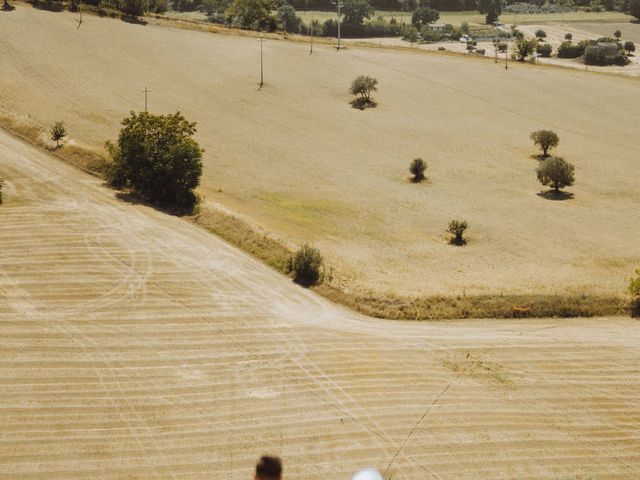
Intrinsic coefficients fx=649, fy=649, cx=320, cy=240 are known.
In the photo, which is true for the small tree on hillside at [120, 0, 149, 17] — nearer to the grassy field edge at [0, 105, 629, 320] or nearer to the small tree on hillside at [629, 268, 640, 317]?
the grassy field edge at [0, 105, 629, 320]

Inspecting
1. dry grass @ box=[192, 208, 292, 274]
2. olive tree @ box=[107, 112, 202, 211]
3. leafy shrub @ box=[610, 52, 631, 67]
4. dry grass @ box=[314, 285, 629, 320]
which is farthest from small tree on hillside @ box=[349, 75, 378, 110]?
leafy shrub @ box=[610, 52, 631, 67]

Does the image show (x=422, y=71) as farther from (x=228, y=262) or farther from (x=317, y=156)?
(x=228, y=262)

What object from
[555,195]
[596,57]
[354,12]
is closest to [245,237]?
[555,195]

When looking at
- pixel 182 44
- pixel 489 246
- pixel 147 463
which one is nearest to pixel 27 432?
pixel 147 463

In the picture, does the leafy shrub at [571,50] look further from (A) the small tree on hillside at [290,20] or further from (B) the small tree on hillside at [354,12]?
(A) the small tree on hillside at [290,20]

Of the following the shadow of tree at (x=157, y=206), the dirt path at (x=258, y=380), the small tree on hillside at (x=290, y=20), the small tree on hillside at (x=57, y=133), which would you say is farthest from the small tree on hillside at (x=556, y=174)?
the small tree on hillside at (x=290, y=20)

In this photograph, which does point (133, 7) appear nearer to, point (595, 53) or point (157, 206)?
point (157, 206)
